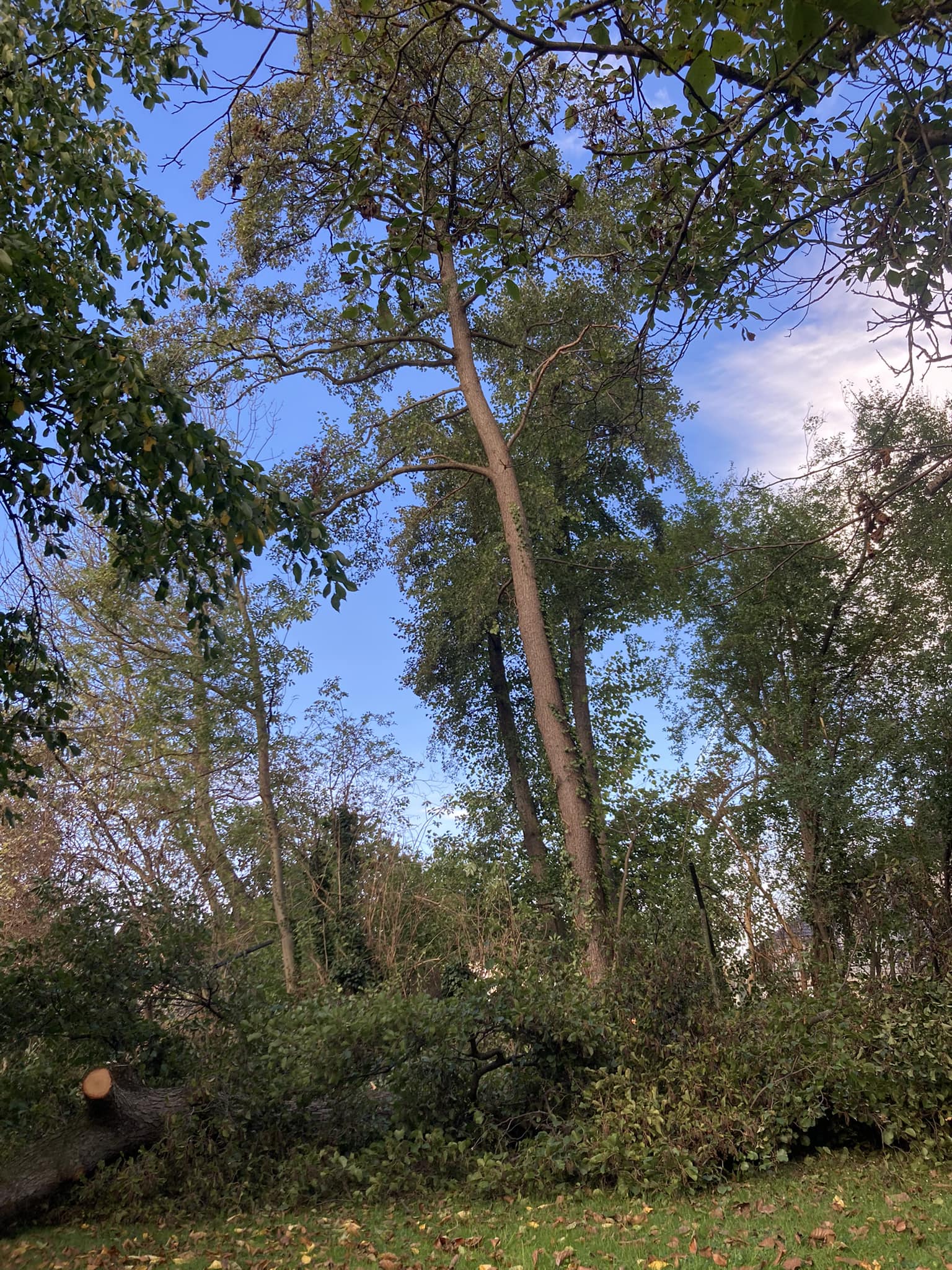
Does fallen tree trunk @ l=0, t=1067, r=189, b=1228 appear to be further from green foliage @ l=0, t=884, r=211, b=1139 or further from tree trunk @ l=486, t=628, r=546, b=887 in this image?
tree trunk @ l=486, t=628, r=546, b=887

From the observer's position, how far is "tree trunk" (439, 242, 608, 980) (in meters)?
10.5

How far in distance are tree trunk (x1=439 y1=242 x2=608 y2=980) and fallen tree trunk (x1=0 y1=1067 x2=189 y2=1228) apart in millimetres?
4215

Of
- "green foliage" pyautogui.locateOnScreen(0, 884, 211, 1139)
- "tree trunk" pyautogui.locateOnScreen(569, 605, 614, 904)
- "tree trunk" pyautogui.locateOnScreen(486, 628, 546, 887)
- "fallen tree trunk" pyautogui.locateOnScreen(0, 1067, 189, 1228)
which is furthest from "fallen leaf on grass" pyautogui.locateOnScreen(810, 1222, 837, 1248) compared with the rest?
"tree trunk" pyautogui.locateOnScreen(486, 628, 546, 887)

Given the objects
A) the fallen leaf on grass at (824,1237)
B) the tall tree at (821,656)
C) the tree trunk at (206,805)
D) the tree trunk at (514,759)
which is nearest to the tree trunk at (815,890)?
the tall tree at (821,656)

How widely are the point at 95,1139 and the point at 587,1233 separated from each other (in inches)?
168

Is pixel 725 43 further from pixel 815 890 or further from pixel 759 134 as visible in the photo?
pixel 815 890

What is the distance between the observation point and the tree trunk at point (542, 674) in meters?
10.5

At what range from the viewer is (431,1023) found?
811cm

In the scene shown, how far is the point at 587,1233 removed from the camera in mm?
5852

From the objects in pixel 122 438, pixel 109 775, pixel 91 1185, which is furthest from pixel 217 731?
pixel 122 438

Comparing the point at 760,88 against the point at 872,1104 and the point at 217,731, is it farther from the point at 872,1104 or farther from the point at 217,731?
the point at 217,731

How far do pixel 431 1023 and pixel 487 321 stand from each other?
40.2 feet

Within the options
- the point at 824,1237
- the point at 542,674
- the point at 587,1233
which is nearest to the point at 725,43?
the point at 824,1237

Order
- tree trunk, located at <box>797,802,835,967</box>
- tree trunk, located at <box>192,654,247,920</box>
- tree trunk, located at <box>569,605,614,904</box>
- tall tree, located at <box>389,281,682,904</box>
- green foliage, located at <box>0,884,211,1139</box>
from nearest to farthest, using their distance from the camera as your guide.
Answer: green foliage, located at <box>0,884,211,1139</box> → tree trunk, located at <box>797,802,835,967</box> → tall tree, located at <box>389,281,682,904</box> → tree trunk, located at <box>192,654,247,920</box> → tree trunk, located at <box>569,605,614,904</box>
